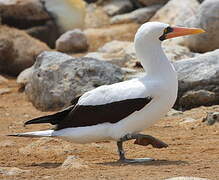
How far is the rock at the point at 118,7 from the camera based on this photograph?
23.1 meters

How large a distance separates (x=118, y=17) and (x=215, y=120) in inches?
486

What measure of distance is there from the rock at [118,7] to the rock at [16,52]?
641 centimetres

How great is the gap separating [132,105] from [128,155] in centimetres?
98

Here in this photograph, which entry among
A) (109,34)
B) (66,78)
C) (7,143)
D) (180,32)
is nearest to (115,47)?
(109,34)

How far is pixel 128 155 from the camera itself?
28.6ft

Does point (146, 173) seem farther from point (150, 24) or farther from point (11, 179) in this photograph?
point (150, 24)

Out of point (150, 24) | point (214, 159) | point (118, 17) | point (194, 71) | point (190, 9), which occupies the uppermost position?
point (150, 24)

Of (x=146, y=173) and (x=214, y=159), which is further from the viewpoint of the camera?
(x=214, y=159)

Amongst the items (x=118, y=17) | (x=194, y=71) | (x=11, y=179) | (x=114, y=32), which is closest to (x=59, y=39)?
(x=114, y=32)

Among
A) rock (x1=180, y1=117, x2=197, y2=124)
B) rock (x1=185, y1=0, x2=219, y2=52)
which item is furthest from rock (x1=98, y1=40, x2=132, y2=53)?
rock (x1=180, y1=117, x2=197, y2=124)

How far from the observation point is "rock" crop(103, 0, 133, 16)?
2312 cm

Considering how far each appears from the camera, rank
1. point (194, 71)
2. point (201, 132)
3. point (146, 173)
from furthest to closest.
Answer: point (194, 71), point (201, 132), point (146, 173)

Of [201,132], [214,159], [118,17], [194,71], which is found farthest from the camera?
[118,17]

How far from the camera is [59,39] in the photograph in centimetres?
1852
